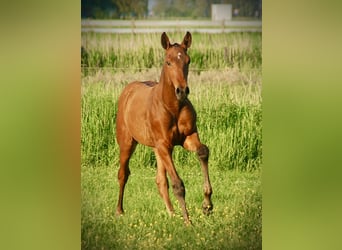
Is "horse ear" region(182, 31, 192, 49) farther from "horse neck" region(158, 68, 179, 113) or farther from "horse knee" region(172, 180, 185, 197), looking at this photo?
"horse knee" region(172, 180, 185, 197)

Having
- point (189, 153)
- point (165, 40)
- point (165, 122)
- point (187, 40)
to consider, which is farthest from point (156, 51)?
point (189, 153)

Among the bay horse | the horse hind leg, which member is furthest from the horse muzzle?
the horse hind leg

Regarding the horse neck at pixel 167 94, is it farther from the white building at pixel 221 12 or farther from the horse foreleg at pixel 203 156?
the white building at pixel 221 12

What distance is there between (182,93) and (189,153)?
362mm

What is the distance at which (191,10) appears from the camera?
183 inches

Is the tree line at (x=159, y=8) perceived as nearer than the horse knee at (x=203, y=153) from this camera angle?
Yes

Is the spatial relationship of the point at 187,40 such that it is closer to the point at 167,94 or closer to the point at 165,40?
the point at 165,40

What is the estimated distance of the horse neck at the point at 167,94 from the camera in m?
4.69

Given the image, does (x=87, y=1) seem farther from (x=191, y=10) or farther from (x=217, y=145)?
(x=217, y=145)

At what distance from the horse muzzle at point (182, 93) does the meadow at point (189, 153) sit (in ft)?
0.13

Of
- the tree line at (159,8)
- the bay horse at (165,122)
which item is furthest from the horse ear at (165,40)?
the tree line at (159,8)

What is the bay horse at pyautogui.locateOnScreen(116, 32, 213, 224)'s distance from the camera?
468 centimetres

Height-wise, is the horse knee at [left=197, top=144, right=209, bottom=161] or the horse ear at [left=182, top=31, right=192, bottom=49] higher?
the horse ear at [left=182, top=31, right=192, bottom=49]
